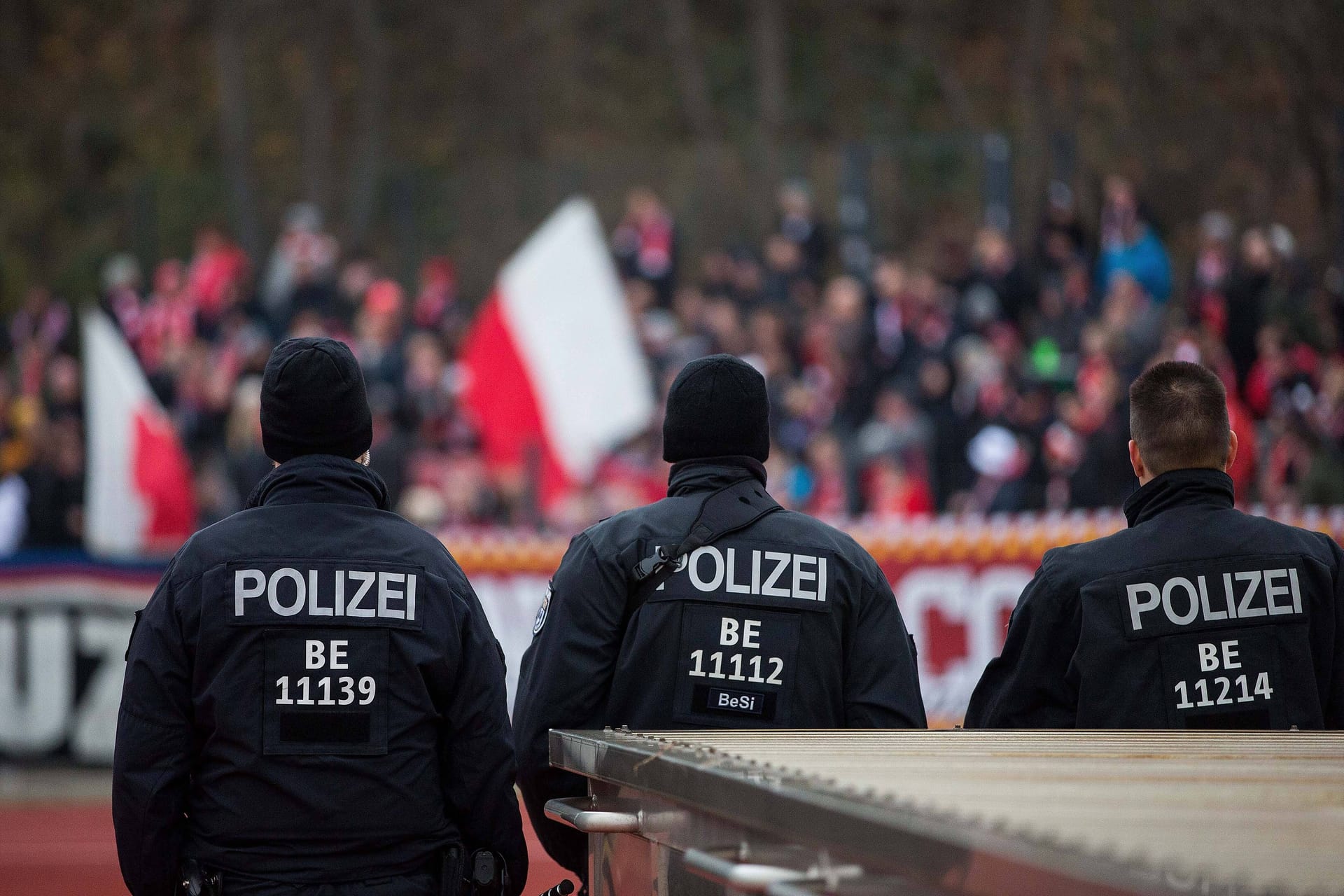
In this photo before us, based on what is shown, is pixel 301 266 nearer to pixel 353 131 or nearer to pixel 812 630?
pixel 812 630

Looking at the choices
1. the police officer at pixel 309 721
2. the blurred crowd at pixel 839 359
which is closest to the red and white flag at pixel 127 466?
the blurred crowd at pixel 839 359

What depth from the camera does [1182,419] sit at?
192 inches

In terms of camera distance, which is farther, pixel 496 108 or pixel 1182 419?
pixel 496 108

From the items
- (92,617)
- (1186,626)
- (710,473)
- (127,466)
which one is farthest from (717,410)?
(127,466)

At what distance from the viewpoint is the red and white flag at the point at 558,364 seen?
15.9m

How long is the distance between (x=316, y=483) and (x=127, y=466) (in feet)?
41.9

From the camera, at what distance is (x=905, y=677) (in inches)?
194

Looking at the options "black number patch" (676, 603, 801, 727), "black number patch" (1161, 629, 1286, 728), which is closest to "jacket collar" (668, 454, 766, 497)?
"black number patch" (676, 603, 801, 727)

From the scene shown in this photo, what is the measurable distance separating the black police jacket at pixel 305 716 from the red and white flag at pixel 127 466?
40.9 feet

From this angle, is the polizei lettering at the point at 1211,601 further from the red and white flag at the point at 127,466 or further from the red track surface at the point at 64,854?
the red and white flag at the point at 127,466

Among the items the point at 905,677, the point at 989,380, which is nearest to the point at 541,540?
the point at 989,380

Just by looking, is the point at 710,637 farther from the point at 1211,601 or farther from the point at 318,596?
the point at 1211,601

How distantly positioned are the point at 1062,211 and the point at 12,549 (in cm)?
1077

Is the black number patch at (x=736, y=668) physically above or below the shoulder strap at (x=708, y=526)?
below
